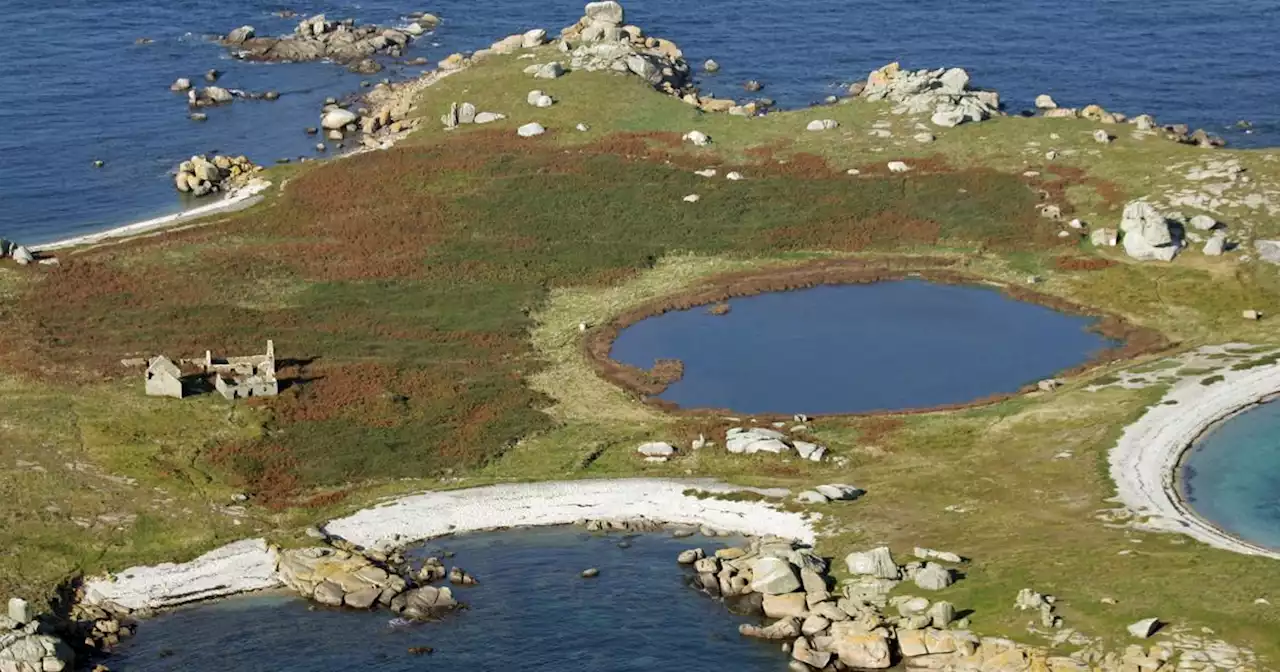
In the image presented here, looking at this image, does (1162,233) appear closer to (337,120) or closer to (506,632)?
(506,632)

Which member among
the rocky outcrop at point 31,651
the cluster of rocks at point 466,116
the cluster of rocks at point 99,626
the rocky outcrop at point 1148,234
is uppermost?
the rocky outcrop at point 1148,234

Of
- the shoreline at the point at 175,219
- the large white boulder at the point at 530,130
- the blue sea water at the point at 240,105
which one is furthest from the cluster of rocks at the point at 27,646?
the large white boulder at the point at 530,130

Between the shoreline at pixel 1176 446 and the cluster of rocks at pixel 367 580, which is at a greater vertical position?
the shoreline at pixel 1176 446

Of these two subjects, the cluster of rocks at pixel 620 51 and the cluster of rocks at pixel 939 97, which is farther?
the cluster of rocks at pixel 620 51

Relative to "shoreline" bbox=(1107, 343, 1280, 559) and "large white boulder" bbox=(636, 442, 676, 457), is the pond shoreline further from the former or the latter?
"shoreline" bbox=(1107, 343, 1280, 559)

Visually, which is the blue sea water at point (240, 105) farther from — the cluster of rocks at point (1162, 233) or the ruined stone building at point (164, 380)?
the ruined stone building at point (164, 380)

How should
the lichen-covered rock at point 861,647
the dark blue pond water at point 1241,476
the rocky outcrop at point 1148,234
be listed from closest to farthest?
the lichen-covered rock at point 861,647, the dark blue pond water at point 1241,476, the rocky outcrop at point 1148,234

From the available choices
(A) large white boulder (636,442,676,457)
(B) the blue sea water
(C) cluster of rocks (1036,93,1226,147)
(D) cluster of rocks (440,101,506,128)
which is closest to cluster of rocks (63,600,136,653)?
(A) large white boulder (636,442,676,457)
